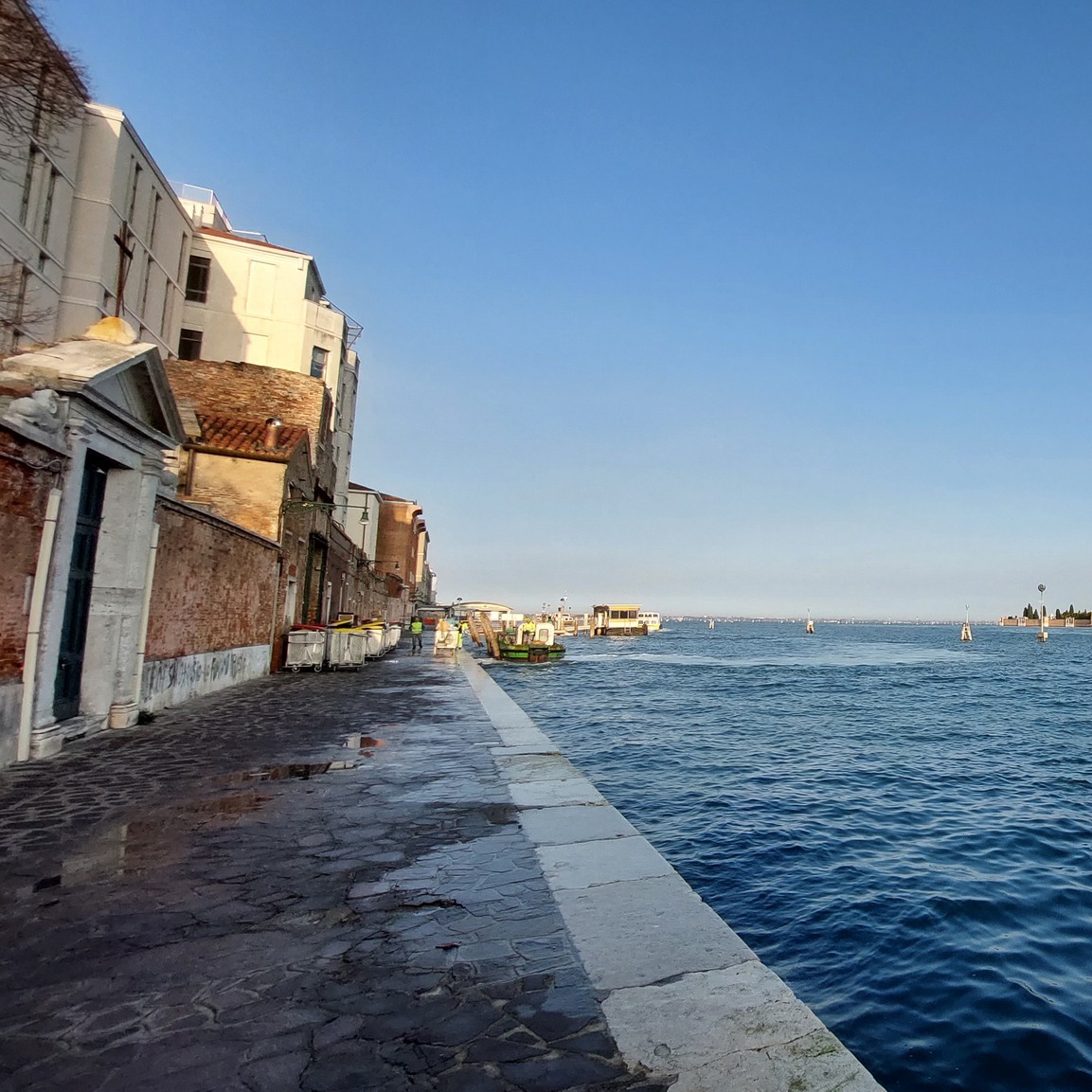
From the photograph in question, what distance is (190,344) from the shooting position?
33.1 meters

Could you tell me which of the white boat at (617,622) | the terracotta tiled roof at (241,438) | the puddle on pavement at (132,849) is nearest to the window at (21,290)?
the terracotta tiled roof at (241,438)

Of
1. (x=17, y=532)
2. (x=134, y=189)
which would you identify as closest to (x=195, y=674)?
(x=17, y=532)

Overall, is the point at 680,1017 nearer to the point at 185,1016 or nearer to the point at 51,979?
the point at 185,1016

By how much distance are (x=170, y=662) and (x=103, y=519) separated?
3.48 metres

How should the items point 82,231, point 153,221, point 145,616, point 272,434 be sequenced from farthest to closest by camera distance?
1. point 153,221
2. point 82,231
3. point 272,434
4. point 145,616

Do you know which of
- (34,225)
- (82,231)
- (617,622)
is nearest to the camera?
(34,225)

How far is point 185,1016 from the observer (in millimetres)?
2781

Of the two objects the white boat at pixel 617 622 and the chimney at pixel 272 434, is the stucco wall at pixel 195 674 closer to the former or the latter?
the chimney at pixel 272 434

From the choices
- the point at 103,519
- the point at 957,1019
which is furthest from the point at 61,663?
the point at 957,1019

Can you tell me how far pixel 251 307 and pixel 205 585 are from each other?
83.6 feet

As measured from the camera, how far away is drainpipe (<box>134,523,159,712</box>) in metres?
10.0

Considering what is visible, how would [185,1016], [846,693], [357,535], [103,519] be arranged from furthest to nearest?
[357,535]
[846,693]
[103,519]
[185,1016]

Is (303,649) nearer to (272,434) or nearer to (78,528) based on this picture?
(272,434)

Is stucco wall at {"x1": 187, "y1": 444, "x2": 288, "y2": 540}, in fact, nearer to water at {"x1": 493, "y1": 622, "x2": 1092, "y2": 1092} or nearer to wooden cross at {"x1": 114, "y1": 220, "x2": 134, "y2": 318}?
wooden cross at {"x1": 114, "y1": 220, "x2": 134, "y2": 318}
